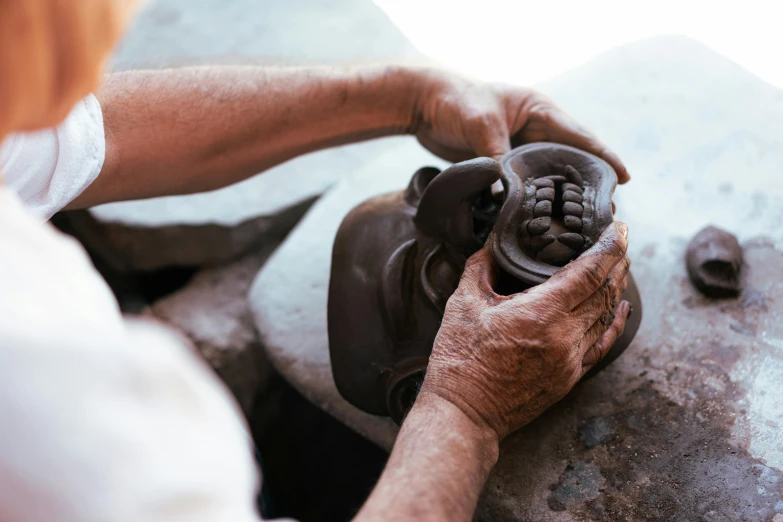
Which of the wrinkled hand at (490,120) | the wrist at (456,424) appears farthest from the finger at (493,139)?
the wrist at (456,424)

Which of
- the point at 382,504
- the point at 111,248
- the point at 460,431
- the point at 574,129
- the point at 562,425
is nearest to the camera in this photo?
the point at 382,504

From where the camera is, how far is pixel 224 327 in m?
2.20

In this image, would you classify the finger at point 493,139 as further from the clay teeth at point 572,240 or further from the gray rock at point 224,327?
the gray rock at point 224,327

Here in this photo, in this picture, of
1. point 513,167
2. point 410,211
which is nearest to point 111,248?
point 410,211

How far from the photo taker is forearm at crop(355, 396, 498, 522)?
94 centimetres

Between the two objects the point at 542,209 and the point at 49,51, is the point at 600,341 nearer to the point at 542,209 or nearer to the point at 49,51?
the point at 542,209

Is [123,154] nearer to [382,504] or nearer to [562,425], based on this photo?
[382,504]

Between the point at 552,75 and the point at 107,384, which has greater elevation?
the point at 107,384

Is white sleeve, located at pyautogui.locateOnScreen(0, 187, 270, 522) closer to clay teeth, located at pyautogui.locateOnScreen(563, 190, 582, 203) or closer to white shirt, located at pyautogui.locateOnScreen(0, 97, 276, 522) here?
white shirt, located at pyautogui.locateOnScreen(0, 97, 276, 522)

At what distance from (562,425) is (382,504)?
2.09 feet

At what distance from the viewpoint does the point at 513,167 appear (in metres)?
1.34

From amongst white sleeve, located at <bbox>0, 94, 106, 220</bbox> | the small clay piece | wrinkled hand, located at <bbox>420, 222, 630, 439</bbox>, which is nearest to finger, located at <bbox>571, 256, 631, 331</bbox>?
wrinkled hand, located at <bbox>420, 222, 630, 439</bbox>

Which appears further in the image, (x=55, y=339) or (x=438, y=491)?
(x=438, y=491)

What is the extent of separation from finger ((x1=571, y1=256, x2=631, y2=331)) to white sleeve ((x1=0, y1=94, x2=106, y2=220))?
0.97 meters
